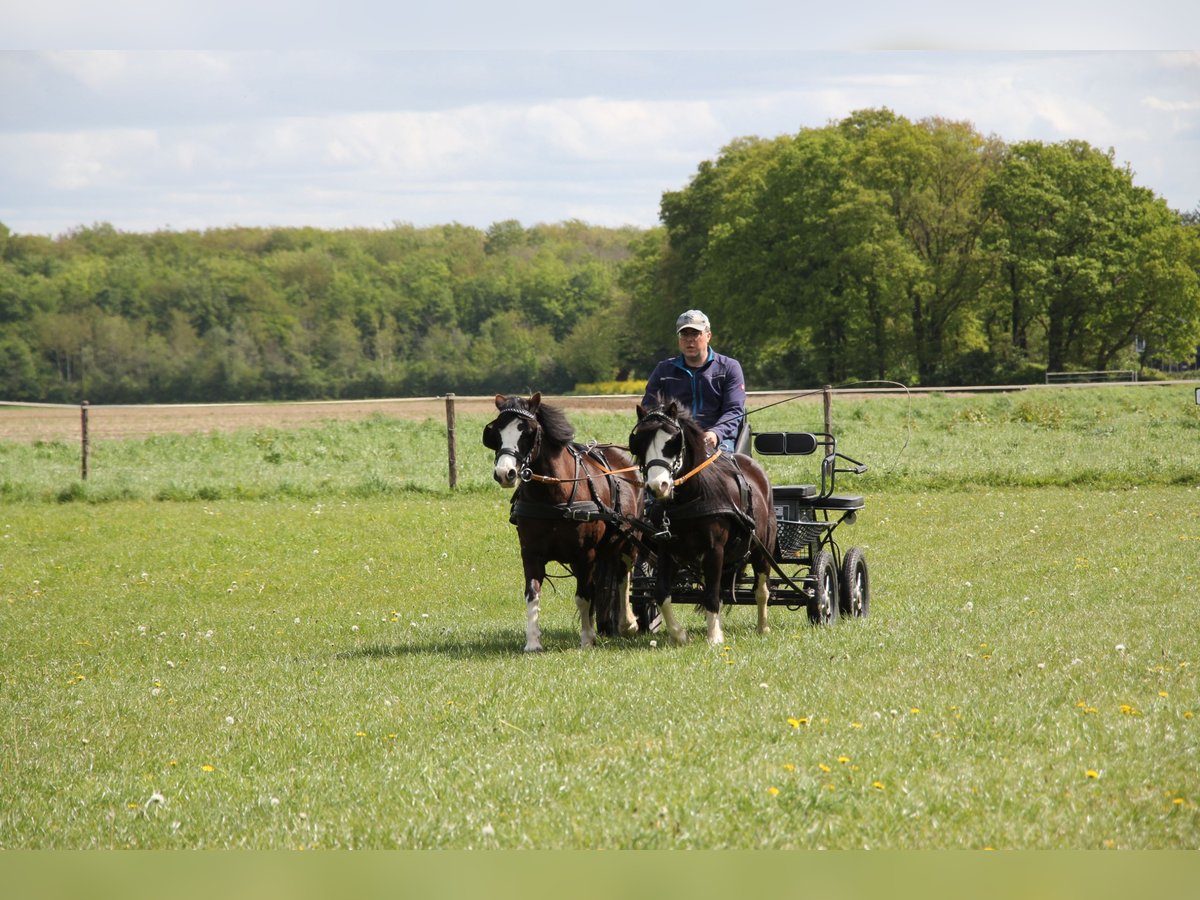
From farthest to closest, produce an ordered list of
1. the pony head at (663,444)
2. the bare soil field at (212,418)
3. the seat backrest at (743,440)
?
the bare soil field at (212,418), the seat backrest at (743,440), the pony head at (663,444)

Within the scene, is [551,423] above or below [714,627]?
above

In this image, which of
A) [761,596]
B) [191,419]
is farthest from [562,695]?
[191,419]

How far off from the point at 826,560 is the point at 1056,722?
4009mm

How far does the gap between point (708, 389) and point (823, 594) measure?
189cm

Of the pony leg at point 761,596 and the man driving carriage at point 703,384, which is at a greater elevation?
the man driving carriage at point 703,384

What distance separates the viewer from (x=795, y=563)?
32.4 ft

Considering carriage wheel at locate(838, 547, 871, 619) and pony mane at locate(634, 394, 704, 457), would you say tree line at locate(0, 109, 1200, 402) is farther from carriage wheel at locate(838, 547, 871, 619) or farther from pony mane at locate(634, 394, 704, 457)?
pony mane at locate(634, 394, 704, 457)

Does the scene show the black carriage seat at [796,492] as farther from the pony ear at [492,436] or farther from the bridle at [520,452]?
the pony ear at [492,436]

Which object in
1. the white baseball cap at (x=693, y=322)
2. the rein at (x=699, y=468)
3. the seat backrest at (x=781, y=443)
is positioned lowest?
the rein at (x=699, y=468)

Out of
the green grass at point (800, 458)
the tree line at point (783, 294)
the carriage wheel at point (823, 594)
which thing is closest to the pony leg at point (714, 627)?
the carriage wheel at point (823, 594)

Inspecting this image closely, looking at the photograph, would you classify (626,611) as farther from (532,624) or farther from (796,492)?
(796,492)

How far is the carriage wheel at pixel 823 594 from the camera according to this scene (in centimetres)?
961

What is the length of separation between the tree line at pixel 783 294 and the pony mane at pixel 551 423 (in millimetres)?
50287

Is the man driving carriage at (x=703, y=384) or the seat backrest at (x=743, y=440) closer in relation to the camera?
the man driving carriage at (x=703, y=384)
